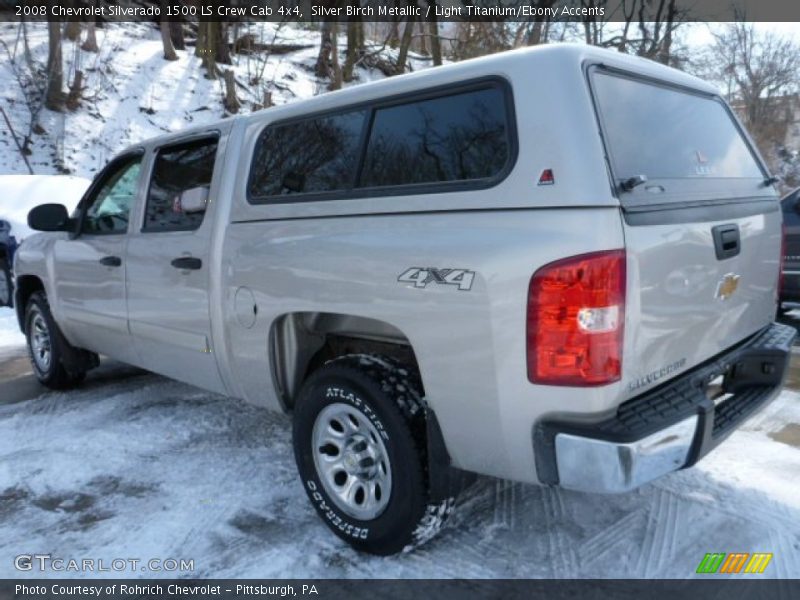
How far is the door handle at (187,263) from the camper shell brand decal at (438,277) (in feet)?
4.67

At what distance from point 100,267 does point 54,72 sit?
16.4 meters

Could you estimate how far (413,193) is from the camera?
8.20 feet

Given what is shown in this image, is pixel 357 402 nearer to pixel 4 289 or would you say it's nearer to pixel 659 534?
pixel 659 534

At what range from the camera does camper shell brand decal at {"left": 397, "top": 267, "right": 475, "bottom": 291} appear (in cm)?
223

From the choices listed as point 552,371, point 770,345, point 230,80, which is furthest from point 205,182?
point 230,80

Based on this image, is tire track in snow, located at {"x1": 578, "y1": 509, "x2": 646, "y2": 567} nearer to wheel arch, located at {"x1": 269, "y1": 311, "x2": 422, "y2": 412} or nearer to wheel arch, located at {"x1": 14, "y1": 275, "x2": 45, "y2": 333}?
wheel arch, located at {"x1": 269, "y1": 311, "x2": 422, "y2": 412}

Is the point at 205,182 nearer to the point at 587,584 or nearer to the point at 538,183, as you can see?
the point at 538,183

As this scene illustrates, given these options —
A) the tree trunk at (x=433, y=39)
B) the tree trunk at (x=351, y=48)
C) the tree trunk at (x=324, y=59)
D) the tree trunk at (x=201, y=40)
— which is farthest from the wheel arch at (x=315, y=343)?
the tree trunk at (x=324, y=59)

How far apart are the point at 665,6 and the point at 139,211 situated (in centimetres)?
3099

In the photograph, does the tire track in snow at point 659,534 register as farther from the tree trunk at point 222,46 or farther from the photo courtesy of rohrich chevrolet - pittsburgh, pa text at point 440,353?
the tree trunk at point 222,46

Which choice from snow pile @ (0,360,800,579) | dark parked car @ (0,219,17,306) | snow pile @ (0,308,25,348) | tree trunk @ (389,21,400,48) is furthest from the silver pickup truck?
tree trunk @ (389,21,400,48)

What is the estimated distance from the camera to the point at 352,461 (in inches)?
108

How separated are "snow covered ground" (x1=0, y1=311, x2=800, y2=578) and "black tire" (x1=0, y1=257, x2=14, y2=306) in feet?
16.3

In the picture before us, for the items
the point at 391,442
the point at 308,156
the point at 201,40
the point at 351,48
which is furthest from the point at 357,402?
the point at 201,40
